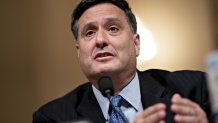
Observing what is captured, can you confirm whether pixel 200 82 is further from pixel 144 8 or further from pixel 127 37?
pixel 144 8

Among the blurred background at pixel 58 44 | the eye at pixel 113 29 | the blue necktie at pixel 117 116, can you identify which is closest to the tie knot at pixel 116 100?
the blue necktie at pixel 117 116

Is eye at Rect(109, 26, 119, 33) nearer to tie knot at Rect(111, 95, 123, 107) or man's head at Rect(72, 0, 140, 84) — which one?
man's head at Rect(72, 0, 140, 84)

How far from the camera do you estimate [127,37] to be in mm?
1668

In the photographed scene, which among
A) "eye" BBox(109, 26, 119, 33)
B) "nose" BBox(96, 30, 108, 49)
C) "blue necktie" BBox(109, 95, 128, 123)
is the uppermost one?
"eye" BBox(109, 26, 119, 33)

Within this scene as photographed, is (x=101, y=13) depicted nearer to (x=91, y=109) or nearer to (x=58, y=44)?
(x=91, y=109)

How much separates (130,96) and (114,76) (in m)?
0.11

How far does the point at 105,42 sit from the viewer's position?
1549mm

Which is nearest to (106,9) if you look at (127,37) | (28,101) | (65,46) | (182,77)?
(127,37)

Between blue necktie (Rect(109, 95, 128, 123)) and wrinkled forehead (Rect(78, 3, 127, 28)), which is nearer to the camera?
blue necktie (Rect(109, 95, 128, 123))

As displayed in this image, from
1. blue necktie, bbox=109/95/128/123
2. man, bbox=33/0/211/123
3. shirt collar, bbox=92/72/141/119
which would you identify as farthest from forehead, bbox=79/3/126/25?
blue necktie, bbox=109/95/128/123

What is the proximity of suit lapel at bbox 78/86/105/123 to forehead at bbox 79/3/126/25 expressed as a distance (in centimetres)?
34

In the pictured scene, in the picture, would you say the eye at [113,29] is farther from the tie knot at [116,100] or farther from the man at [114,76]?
the tie knot at [116,100]

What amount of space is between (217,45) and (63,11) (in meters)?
1.19

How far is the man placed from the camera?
153 centimetres
